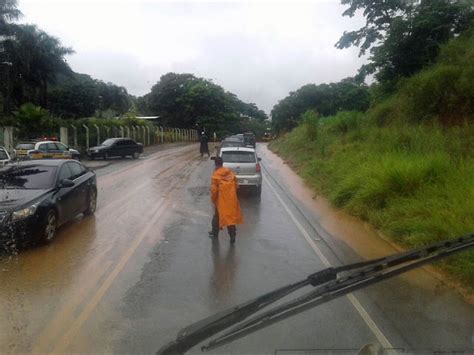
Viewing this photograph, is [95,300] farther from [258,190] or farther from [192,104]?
[192,104]

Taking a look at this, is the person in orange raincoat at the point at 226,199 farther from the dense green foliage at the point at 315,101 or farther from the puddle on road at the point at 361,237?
the dense green foliage at the point at 315,101

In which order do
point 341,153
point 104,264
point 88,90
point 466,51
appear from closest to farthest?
point 104,264
point 466,51
point 341,153
point 88,90

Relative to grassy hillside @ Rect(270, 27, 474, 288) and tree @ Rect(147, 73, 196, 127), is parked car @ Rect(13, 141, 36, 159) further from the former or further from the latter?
tree @ Rect(147, 73, 196, 127)

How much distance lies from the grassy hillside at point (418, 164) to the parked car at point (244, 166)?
89.9 inches

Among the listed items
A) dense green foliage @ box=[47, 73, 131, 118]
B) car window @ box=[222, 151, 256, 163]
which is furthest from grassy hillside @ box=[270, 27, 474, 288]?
dense green foliage @ box=[47, 73, 131, 118]

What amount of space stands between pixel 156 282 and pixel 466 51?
55.7 ft

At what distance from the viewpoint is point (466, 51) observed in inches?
760

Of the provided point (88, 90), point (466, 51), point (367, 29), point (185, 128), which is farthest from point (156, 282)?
point (185, 128)

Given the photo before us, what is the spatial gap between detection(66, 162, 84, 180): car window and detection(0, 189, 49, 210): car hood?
185cm

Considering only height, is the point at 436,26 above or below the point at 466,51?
above

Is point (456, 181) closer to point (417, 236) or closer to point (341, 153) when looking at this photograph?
point (417, 236)

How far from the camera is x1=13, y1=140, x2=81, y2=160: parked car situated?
80.7 ft

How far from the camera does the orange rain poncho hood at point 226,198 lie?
353 inches

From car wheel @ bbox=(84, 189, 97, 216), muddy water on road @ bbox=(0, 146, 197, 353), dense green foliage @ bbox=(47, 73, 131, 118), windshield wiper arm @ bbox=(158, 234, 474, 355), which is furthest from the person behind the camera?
dense green foliage @ bbox=(47, 73, 131, 118)
